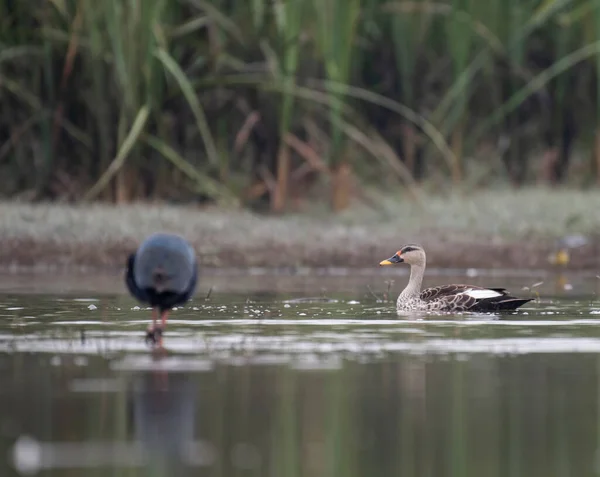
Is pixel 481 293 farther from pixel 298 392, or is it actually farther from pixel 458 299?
pixel 298 392

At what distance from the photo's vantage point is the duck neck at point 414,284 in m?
12.6

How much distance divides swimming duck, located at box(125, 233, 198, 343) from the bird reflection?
58.1 inches

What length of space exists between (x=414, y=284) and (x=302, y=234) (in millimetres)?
3519

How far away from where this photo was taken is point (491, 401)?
7.55m

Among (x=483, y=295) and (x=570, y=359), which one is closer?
(x=570, y=359)

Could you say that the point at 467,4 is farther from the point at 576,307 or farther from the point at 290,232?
the point at 576,307

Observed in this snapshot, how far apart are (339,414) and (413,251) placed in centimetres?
646

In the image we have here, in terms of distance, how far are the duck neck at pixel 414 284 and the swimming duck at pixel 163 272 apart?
9.73 ft

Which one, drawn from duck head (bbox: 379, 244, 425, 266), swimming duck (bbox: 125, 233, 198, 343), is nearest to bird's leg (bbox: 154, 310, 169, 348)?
swimming duck (bbox: 125, 233, 198, 343)

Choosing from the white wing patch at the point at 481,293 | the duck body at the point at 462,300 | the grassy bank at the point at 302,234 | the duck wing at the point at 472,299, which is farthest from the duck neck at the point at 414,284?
the grassy bank at the point at 302,234

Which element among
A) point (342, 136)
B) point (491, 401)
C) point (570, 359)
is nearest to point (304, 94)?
point (342, 136)

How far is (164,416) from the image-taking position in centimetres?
709

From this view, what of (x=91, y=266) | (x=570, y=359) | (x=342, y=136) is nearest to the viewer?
(x=570, y=359)

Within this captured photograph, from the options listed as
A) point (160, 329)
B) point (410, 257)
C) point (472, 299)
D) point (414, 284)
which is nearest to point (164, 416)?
point (160, 329)
